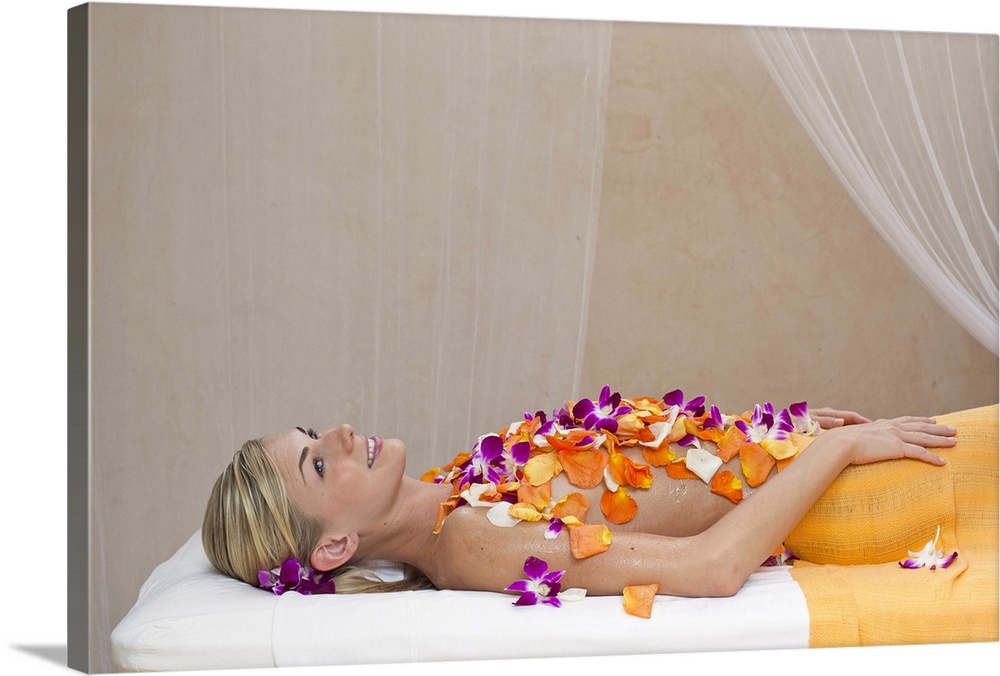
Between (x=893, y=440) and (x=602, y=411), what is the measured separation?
63cm

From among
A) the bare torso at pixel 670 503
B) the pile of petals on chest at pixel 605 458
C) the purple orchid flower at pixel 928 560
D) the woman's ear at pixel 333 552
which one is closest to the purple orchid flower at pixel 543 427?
the pile of petals on chest at pixel 605 458

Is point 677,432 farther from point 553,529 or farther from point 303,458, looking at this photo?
point 303,458

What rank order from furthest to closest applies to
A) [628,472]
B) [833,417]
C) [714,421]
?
[833,417] → [714,421] → [628,472]

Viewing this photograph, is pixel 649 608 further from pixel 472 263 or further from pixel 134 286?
pixel 134 286

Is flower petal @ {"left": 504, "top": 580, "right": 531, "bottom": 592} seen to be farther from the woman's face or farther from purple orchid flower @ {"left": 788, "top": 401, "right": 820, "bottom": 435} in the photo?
purple orchid flower @ {"left": 788, "top": 401, "right": 820, "bottom": 435}

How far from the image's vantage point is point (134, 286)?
2.46m

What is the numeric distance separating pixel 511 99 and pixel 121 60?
0.88m

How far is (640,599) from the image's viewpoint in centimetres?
225

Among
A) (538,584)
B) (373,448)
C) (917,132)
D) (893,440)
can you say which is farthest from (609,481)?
(917,132)

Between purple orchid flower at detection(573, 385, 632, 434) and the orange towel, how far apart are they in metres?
0.46

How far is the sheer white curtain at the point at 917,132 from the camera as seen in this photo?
2816 millimetres

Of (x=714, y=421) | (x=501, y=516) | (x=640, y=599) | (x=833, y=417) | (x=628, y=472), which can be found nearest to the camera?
(x=640, y=599)

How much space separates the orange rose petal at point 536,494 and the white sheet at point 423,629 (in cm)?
20

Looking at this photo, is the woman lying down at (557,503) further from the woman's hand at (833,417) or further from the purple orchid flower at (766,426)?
the woman's hand at (833,417)
